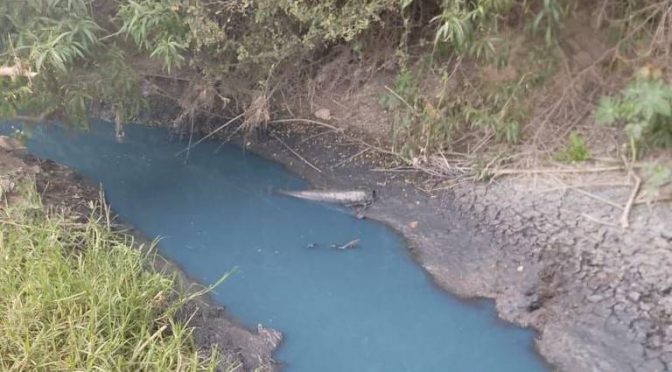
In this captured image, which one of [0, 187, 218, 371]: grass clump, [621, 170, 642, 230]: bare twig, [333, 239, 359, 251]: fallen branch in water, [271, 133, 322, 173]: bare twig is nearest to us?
[0, 187, 218, 371]: grass clump

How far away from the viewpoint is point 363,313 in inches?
148

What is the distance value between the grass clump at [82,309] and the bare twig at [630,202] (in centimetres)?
226

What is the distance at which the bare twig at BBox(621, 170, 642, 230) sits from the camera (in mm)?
3727

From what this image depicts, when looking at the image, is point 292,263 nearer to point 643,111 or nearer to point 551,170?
point 551,170

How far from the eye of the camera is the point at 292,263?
4.14 meters

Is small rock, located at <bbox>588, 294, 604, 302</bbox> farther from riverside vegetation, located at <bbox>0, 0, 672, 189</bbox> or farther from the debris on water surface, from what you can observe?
the debris on water surface

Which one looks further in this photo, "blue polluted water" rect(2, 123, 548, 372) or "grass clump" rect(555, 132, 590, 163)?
"grass clump" rect(555, 132, 590, 163)

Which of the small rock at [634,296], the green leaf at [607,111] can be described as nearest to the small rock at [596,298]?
the small rock at [634,296]

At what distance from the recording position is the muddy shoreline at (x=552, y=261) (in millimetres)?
3297

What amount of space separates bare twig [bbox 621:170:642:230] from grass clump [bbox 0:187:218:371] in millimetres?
2260

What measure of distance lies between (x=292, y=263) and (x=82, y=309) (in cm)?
138

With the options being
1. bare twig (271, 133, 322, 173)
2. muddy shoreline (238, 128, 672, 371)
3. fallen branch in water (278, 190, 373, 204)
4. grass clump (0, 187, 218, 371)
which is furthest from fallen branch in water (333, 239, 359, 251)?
grass clump (0, 187, 218, 371)

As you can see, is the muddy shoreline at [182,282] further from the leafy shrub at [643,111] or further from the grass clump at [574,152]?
the leafy shrub at [643,111]

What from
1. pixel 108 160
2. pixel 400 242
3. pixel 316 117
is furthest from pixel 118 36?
pixel 400 242
